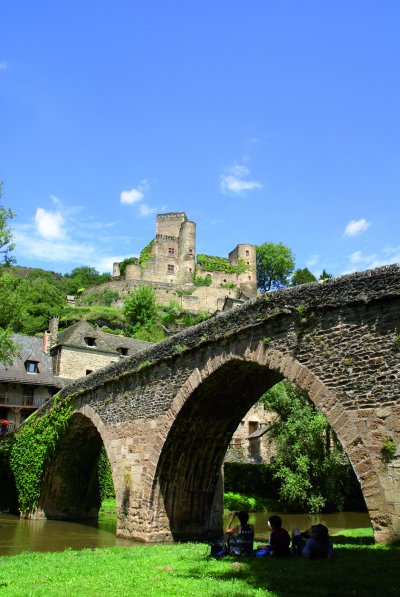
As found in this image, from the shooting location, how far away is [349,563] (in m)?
7.72

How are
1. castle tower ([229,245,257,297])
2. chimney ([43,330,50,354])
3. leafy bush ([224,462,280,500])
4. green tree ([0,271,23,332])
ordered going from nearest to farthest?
green tree ([0,271,23,332]) < leafy bush ([224,462,280,500]) < chimney ([43,330,50,354]) < castle tower ([229,245,257,297])

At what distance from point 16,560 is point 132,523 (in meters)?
4.38

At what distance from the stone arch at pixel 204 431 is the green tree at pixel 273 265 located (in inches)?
2991

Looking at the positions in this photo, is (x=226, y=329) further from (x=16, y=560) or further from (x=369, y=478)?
(x=16, y=560)

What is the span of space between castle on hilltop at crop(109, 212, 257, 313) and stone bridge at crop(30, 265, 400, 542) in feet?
188

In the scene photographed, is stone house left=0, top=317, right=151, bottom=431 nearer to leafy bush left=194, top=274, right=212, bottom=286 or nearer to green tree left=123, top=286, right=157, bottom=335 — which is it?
green tree left=123, top=286, right=157, bottom=335

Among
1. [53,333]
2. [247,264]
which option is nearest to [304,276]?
[247,264]

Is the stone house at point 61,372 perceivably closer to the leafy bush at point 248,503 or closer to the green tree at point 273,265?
the leafy bush at point 248,503

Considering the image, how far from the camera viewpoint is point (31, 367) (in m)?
35.1

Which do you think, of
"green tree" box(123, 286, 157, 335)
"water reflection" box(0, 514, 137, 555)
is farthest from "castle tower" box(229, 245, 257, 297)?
"water reflection" box(0, 514, 137, 555)

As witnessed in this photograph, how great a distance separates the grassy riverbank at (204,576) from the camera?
6.47 m

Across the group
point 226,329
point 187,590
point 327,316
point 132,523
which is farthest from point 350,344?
point 132,523

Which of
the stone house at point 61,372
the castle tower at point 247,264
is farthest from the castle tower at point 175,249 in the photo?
the stone house at point 61,372

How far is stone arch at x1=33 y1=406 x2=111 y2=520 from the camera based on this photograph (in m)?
21.6
